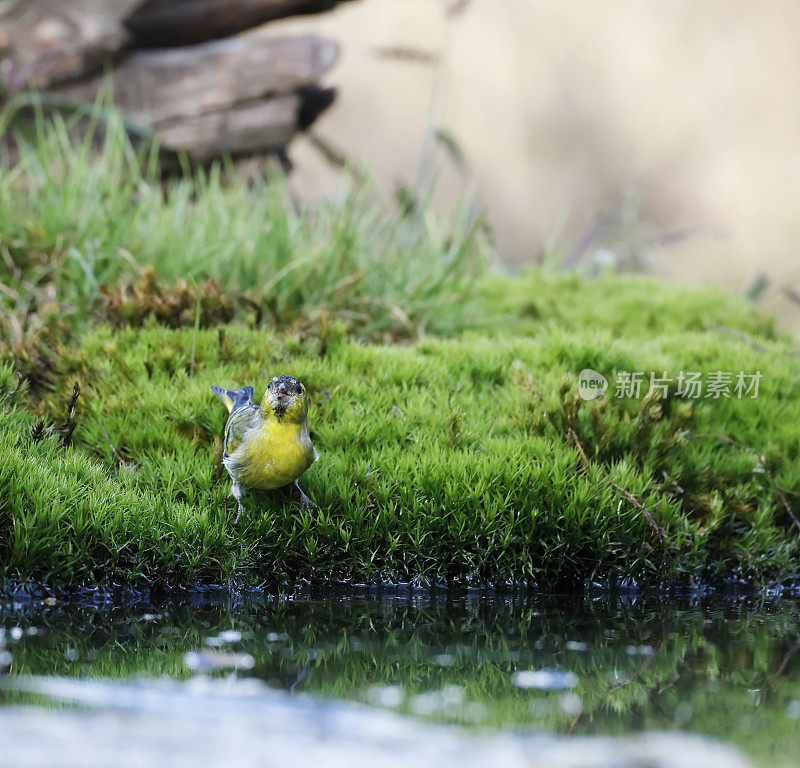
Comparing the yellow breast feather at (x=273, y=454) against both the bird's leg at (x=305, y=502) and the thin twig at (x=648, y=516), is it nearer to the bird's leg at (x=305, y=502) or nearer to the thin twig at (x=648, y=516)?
the bird's leg at (x=305, y=502)

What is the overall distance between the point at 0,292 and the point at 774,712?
4767 mm

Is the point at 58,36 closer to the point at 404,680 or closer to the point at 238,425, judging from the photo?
the point at 238,425

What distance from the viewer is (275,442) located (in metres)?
3.02

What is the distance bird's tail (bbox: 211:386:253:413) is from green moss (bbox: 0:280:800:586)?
0.12m

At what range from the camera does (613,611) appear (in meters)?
3.05

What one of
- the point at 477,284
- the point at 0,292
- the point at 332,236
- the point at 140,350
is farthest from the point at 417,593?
the point at 477,284

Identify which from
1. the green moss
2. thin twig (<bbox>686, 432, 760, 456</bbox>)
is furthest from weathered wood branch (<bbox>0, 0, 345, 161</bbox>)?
thin twig (<bbox>686, 432, 760, 456</bbox>)

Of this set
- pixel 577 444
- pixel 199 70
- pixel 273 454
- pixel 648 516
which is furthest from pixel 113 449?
pixel 199 70

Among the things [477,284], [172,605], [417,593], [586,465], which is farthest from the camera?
[477,284]

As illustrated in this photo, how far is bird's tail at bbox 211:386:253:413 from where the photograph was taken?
3434mm

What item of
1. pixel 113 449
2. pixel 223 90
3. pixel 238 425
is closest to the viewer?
pixel 238 425

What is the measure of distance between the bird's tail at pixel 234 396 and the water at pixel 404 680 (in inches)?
33.6

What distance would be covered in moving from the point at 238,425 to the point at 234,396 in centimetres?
33

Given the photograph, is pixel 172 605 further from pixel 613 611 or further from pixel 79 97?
pixel 79 97
